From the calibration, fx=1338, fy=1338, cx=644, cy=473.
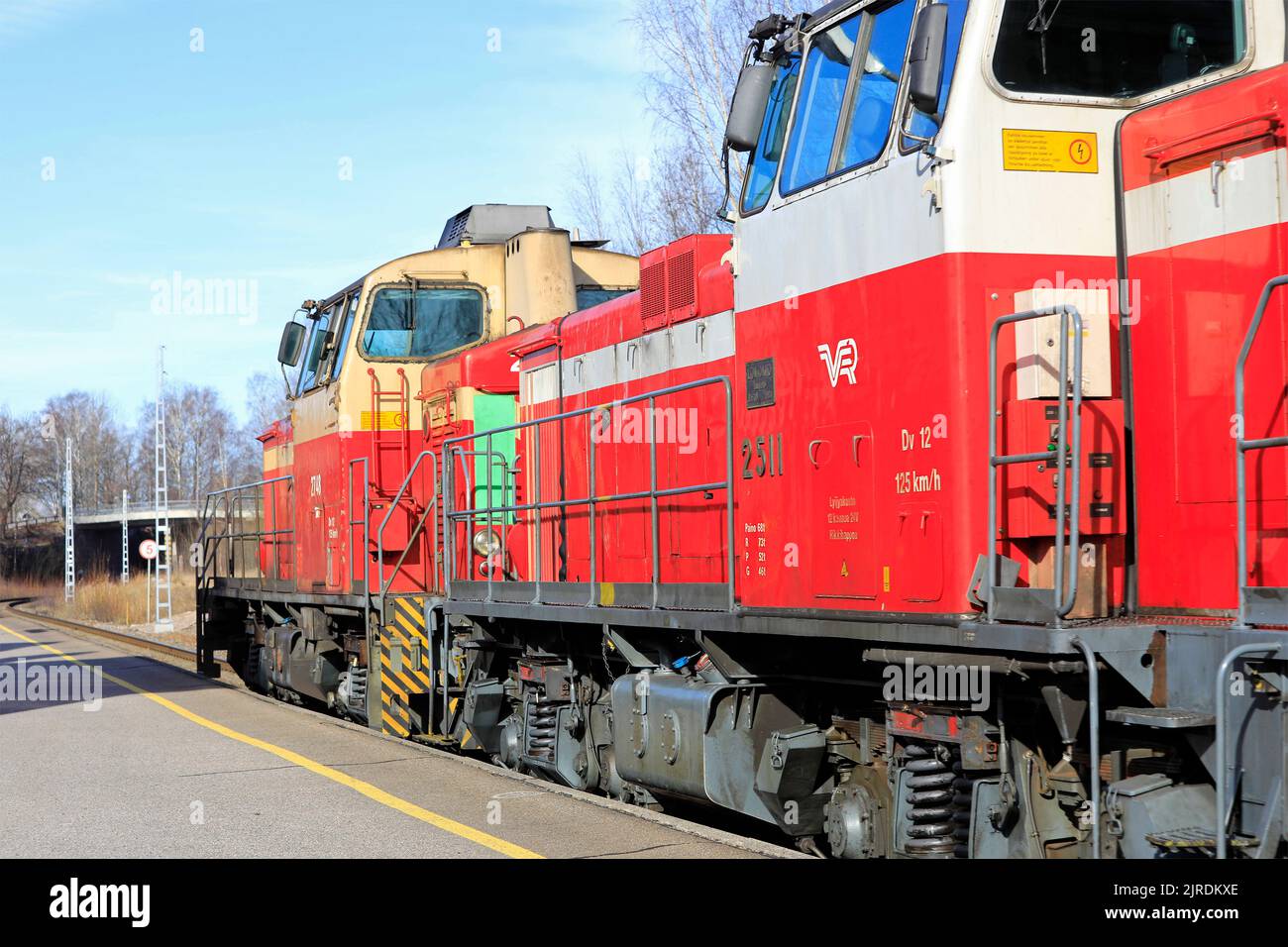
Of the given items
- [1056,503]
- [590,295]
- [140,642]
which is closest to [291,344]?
[590,295]

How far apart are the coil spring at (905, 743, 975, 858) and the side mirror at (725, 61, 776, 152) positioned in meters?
A: 3.06

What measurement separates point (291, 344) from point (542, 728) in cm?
721

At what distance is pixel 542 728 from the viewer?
10.5m

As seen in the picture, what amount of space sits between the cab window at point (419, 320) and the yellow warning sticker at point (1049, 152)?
28.8 feet

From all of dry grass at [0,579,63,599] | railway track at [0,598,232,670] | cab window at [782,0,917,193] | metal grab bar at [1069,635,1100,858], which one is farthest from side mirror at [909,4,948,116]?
dry grass at [0,579,63,599]

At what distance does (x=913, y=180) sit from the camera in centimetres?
570

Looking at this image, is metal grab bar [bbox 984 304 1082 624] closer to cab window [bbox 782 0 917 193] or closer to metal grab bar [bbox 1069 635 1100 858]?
metal grab bar [bbox 1069 635 1100 858]

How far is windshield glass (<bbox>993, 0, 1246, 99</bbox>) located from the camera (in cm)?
Result: 554

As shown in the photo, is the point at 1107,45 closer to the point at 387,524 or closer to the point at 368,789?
the point at 368,789

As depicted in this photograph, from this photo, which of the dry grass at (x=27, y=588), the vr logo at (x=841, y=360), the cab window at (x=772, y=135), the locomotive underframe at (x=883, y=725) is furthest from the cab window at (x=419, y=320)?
the dry grass at (x=27, y=588)

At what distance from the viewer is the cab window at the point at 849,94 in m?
6.02

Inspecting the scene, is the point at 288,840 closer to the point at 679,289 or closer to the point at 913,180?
the point at 679,289
